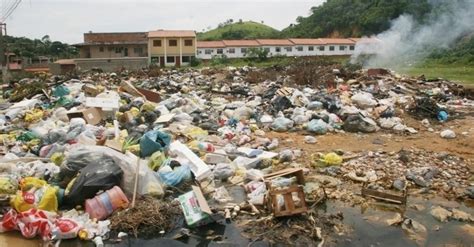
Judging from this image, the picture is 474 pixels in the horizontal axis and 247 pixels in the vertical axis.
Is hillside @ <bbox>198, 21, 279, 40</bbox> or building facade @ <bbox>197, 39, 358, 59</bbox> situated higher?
hillside @ <bbox>198, 21, 279, 40</bbox>

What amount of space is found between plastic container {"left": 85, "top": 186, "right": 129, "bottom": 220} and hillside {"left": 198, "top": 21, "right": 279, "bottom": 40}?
157 ft

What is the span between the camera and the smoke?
23280 millimetres

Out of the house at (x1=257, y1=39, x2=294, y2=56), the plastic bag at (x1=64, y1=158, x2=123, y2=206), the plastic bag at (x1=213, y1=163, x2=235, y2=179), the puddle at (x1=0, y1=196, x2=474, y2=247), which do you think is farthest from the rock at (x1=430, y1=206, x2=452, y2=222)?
the house at (x1=257, y1=39, x2=294, y2=56)

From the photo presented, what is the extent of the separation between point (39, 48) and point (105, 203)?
44429 millimetres

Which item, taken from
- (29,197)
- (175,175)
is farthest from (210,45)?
Result: (29,197)

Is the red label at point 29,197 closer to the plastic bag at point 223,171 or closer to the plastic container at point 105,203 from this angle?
the plastic container at point 105,203

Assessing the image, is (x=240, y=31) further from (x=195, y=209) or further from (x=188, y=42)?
(x=195, y=209)

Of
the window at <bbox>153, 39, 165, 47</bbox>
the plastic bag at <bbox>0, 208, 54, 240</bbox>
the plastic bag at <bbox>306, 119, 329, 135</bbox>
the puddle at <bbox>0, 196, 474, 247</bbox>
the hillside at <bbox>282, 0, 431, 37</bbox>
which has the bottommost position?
the puddle at <bbox>0, 196, 474, 247</bbox>

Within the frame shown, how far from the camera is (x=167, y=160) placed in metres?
5.40

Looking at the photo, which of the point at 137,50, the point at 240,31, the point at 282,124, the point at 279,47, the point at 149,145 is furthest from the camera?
the point at 240,31

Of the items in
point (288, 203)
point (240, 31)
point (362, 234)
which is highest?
point (240, 31)

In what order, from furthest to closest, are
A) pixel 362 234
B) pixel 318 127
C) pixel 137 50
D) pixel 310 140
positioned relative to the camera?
pixel 137 50
pixel 318 127
pixel 310 140
pixel 362 234

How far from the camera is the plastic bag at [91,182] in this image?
4.36 m

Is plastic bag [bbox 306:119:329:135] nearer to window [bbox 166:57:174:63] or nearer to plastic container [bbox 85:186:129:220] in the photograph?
plastic container [bbox 85:186:129:220]
